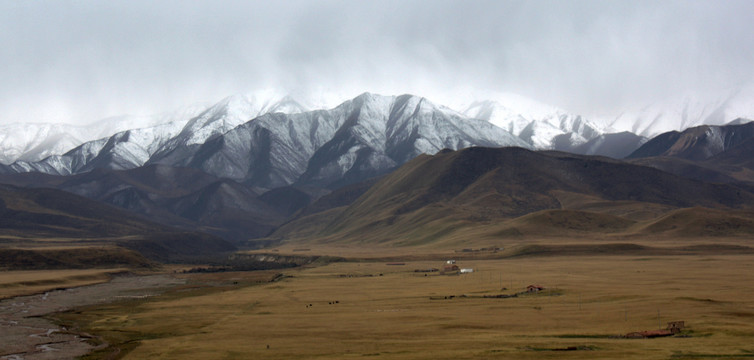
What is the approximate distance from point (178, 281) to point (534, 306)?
10363 cm

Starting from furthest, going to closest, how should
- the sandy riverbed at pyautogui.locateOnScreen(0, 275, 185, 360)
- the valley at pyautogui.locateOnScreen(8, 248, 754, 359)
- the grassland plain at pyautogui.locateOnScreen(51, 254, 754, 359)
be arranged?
the sandy riverbed at pyautogui.locateOnScreen(0, 275, 185, 360), the valley at pyautogui.locateOnScreen(8, 248, 754, 359), the grassland plain at pyautogui.locateOnScreen(51, 254, 754, 359)

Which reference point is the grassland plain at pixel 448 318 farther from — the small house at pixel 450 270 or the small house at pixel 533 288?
the small house at pixel 450 270

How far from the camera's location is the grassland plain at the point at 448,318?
61.3 meters

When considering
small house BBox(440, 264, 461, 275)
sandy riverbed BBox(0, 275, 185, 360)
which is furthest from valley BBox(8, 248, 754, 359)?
small house BBox(440, 264, 461, 275)

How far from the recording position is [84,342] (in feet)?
258

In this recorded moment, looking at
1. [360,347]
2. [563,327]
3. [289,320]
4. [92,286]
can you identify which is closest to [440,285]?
[289,320]

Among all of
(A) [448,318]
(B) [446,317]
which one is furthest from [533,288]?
(A) [448,318]

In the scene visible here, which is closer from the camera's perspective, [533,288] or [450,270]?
[533,288]

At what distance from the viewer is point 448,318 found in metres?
82.3

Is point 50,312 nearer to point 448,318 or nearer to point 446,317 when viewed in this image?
point 446,317

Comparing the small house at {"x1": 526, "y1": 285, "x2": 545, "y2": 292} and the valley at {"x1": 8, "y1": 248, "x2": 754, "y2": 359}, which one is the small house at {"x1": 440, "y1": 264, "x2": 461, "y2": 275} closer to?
the valley at {"x1": 8, "y1": 248, "x2": 754, "y2": 359}

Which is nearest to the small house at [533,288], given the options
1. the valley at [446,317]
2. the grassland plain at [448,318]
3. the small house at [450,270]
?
the valley at [446,317]

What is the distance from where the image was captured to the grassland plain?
61.3 metres

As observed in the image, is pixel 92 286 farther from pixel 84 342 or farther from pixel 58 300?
pixel 84 342
